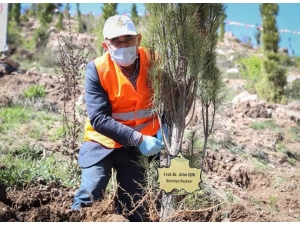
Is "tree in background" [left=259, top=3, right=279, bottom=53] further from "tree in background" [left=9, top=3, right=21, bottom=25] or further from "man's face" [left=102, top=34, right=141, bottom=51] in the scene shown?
"tree in background" [left=9, top=3, right=21, bottom=25]

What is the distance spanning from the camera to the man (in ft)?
8.11

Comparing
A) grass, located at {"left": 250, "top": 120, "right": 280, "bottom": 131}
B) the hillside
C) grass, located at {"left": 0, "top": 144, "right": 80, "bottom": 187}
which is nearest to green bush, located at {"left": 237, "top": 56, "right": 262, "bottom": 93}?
the hillside

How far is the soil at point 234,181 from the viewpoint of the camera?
2472mm

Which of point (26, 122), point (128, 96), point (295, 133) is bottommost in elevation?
point (295, 133)

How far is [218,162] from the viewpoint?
4629 millimetres

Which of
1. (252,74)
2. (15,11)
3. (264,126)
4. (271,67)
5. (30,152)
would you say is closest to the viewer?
(30,152)

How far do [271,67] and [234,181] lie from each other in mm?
6216

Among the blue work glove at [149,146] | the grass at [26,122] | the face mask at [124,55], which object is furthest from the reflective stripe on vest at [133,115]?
the grass at [26,122]

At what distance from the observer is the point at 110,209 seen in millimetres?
2432

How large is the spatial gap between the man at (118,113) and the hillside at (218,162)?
0.32m

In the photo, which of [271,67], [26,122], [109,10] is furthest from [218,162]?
[109,10]

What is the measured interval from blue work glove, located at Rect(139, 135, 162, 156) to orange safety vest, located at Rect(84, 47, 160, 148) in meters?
0.17

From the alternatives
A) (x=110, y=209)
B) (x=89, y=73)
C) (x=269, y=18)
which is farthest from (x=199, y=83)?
(x=269, y=18)

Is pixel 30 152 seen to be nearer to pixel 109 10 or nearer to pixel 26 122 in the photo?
pixel 26 122
